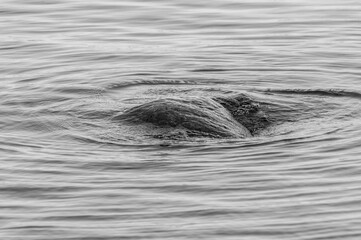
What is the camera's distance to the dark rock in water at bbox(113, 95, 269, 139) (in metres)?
11.7

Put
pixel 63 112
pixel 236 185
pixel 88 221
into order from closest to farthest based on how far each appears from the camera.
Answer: pixel 88 221 < pixel 236 185 < pixel 63 112

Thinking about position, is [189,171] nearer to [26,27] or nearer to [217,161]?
[217,161]

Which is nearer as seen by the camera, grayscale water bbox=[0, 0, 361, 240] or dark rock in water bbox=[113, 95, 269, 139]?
grayscale water bbox=[0, 0, 361, 240]

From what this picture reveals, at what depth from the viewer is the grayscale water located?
30.3 feet

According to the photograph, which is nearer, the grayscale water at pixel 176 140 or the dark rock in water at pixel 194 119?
the grayscale water at pixel 176 140

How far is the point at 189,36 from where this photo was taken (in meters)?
18.5

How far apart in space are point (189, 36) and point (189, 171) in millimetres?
8180

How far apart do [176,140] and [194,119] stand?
41cm

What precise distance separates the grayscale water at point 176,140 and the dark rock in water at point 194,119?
7.5 inches

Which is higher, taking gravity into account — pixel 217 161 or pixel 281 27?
pixel 281 27

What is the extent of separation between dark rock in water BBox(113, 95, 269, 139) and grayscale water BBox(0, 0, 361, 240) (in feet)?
0.62

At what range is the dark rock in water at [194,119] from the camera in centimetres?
1171

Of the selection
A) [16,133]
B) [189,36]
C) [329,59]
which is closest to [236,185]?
[16,133]

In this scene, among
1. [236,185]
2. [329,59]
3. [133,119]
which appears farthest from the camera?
[329,59]
